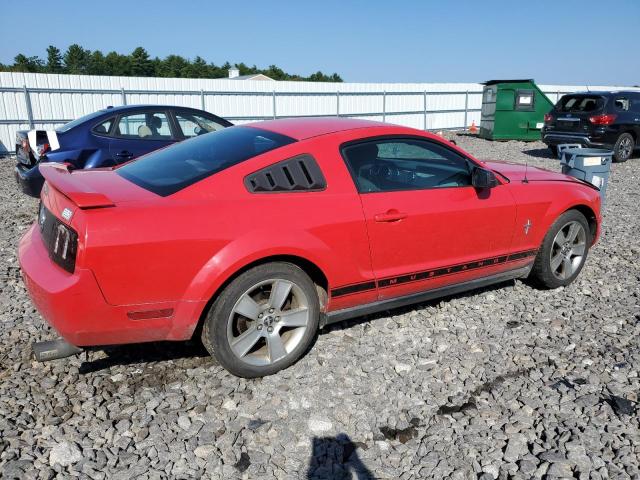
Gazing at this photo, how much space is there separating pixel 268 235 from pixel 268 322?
1.80 ft

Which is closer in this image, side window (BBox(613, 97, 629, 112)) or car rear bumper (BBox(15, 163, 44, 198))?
car rear bumper (BBox(15, 163, 44, 198))

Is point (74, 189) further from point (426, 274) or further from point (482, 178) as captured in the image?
point (482, 178)

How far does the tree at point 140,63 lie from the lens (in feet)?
294

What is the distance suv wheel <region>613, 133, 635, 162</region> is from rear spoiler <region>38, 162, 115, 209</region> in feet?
43.8

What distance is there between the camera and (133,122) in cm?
773

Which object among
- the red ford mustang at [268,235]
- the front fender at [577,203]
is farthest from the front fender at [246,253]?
the front fender at [577,203]

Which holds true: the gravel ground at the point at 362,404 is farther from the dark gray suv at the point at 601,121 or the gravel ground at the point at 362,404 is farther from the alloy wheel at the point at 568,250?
the dark gray suv at the point at 601,121

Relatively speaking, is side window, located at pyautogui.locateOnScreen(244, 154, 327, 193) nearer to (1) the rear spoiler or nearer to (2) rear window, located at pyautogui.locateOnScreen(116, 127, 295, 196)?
(2) rear window, located at pyautogui.locateOnScreen(116, 127, 295, 196)

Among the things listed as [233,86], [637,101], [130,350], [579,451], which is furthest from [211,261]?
[233,86]

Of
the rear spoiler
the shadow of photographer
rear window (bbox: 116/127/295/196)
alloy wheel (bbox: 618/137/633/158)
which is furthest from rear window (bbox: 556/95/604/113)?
the rear spoiler

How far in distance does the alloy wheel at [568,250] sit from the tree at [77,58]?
101m

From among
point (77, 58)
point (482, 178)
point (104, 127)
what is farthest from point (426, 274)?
point (77, 58)

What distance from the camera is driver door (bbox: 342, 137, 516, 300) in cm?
350

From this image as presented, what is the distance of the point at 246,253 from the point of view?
295 cm
